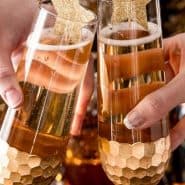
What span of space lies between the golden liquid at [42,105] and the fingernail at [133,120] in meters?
0.08

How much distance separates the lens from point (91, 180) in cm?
143

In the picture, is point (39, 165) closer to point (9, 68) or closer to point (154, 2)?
point (9, 68)

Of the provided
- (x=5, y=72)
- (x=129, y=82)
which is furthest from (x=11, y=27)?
(x=129, y=82)

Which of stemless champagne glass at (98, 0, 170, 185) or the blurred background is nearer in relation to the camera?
stemless champagne glass at (98, 0, 170, 185)

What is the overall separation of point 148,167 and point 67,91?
0.14 m

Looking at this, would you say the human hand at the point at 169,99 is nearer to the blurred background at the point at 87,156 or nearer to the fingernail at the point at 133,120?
the fingernail at the point at 133,120

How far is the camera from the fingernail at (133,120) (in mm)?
756

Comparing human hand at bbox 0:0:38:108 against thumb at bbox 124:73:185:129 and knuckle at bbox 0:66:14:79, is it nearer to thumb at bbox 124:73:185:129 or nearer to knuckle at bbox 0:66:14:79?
knuckle at bbox 0:66:14:79

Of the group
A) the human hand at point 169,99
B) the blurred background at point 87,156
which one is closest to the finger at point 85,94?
the human hand at point 169,99

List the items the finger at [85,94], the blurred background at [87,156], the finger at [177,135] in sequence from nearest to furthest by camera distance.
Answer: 1. the finger at [177,135]
2. the finger at [85,94]
3. the blurred background at [87,156]

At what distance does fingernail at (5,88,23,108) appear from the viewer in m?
0.75

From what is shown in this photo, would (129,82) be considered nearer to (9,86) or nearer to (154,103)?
(154,103)

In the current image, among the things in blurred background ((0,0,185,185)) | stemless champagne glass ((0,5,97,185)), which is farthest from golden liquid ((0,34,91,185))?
blurred background ((0,0,185,185))

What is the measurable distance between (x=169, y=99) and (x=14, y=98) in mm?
206
